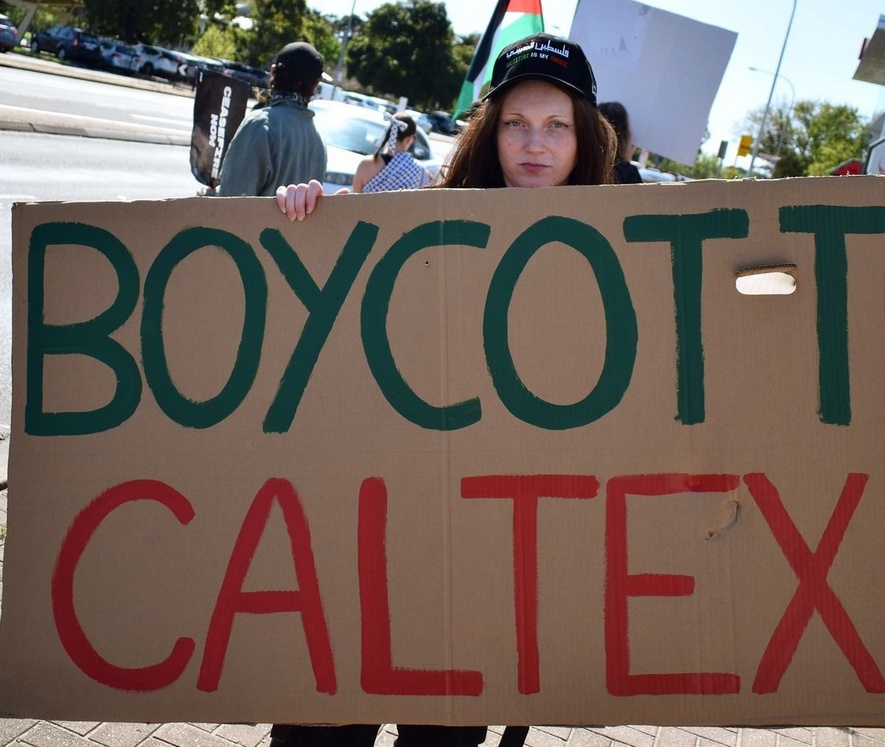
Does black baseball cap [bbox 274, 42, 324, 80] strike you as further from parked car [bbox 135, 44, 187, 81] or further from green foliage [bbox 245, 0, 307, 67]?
green foliage [bbox 245, 0, 307, 67]

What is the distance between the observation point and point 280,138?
4051 millimetres

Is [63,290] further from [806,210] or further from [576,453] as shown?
[806,210]

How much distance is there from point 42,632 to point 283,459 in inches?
21.1

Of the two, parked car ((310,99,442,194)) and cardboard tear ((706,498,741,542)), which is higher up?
parked car ((310,99,442,194))

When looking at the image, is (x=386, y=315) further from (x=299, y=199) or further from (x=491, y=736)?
(x=491, y=736)

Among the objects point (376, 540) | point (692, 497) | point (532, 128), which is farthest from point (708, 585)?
point (532, 128)

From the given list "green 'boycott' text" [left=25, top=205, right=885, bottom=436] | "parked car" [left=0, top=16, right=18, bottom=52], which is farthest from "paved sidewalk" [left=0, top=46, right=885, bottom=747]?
"parked car" [left=0, top=16, right=18, bottom=52]

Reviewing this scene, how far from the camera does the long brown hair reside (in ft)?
7.35

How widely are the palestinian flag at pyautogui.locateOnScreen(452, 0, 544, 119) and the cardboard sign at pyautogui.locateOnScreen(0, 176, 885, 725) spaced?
350 cm

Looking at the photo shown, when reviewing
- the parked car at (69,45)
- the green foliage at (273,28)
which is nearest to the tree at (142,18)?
the green foliage at (273,28)

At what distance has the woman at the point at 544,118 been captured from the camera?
2.19m

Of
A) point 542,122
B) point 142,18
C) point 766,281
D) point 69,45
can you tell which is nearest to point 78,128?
point 542,122

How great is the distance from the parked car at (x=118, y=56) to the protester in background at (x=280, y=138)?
130 feet

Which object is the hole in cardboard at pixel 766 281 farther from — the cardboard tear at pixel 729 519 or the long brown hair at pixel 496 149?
the long brown hair at pixel 496 149
